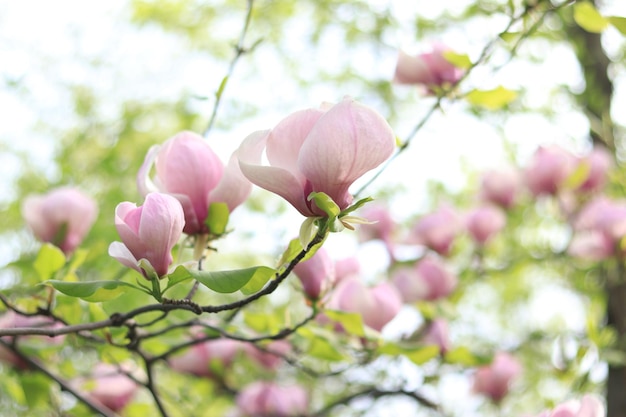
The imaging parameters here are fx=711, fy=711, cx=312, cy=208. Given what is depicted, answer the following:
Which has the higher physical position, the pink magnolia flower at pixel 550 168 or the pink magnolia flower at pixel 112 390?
the pink magnolia flower at pixel 550 168

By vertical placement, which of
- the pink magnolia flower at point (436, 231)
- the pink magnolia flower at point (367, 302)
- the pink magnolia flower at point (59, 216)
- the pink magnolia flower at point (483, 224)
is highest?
the pink magnolia flower at point (483, 224)

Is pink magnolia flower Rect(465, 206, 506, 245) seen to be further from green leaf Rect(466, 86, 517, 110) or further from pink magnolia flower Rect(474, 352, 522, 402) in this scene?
green leaf Rect(466, 86, 517, 110)

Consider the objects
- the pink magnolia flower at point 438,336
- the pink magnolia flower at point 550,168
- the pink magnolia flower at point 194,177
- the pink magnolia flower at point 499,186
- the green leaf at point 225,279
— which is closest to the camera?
the green leaf at point 225,279

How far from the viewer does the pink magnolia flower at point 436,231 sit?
139 centimetres

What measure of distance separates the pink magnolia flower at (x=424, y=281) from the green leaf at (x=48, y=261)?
0.67 metres

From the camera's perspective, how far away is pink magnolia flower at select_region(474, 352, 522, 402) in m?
1.33

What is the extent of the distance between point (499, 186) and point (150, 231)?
1.25 metres

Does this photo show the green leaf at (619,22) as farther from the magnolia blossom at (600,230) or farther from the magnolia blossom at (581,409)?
the magnolia blossom at (600,230)

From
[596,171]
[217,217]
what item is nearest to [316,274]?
[217,217]

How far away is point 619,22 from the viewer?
2.17ft

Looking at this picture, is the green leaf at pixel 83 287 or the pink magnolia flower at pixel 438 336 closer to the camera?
the green leaf at pixel 83 287

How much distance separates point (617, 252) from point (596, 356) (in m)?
0.37

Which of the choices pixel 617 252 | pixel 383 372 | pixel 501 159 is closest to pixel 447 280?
pixel 383 372

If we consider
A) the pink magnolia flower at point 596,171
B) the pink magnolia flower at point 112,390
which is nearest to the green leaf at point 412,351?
the pink magnolia flower at point 112,390
